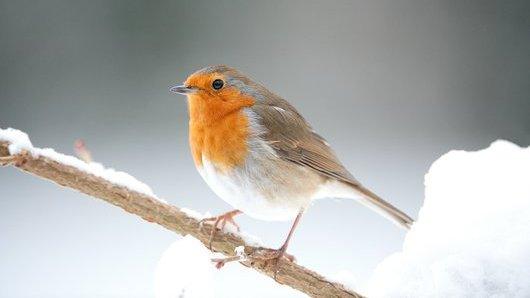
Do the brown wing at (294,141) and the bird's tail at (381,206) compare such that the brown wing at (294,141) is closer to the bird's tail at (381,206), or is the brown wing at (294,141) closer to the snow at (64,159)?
the bird's tail at (381,206)

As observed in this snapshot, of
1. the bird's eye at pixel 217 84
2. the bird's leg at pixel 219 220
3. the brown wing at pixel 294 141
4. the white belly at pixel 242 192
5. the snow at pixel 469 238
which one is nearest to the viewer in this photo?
the snow at pixel 469 238

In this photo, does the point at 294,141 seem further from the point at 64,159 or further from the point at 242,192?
the point at 64,159

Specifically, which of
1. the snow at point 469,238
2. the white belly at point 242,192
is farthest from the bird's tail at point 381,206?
the snow at point 469,238

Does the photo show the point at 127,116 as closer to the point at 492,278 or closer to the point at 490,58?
the point at 490,58

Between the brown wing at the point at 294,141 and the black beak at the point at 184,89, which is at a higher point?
the brown wing at the point at 294,141

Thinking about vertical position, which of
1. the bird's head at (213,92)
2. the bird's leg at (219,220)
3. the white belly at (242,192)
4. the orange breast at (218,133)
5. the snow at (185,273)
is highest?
the bird's head at (213,92)

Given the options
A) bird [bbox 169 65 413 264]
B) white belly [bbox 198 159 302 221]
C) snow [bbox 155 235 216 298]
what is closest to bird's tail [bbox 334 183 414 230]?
bird [bbox 169 65 413 264]

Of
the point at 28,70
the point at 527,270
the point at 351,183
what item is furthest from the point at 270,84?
A: the point at 527,270
